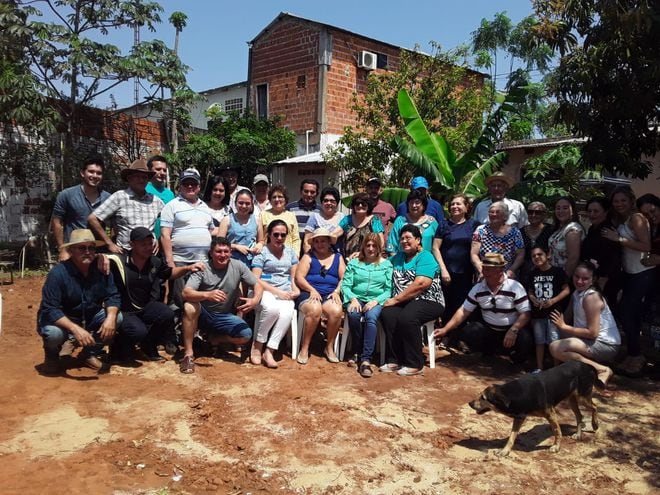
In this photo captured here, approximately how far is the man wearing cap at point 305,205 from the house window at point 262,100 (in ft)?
39.5

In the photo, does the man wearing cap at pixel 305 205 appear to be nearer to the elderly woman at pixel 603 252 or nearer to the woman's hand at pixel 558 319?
the woman's hand at pixel 558 319

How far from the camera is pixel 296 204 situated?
21.6 feet

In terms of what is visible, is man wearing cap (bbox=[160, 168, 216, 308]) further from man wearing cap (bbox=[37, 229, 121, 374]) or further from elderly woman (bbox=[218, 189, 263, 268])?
man wearing cap (bbox=[37, 229, 121, 374])

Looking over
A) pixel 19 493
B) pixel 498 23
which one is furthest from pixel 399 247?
pixel 498 23

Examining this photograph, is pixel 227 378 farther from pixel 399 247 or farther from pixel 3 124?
pixel 3 124

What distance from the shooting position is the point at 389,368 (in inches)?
208

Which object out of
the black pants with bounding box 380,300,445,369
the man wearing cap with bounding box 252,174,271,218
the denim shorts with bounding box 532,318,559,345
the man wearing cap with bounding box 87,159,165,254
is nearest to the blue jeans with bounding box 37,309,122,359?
the man wearing cap with bounding box 87,159,165,254

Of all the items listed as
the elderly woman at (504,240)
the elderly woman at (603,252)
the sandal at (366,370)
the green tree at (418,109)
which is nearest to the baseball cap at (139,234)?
the sandal at (366,370)

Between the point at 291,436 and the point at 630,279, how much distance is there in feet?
11.7

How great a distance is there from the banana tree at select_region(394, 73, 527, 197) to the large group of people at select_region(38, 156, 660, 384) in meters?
2.48

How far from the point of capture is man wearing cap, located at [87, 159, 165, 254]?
5328 millimetres

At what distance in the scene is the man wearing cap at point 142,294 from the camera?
5.06 meters

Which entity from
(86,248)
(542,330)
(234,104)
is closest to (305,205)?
(86,248)

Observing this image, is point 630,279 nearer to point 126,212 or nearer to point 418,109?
point 126,212
